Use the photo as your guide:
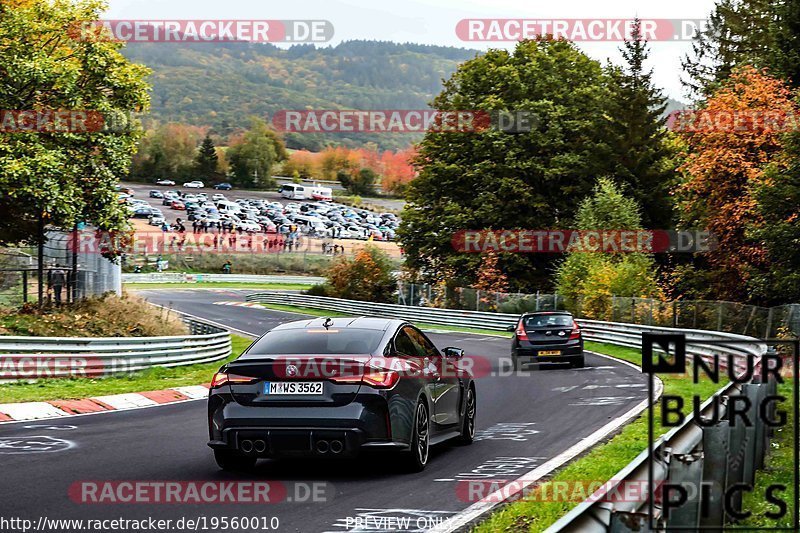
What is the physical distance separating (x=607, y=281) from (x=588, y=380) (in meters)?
21.6

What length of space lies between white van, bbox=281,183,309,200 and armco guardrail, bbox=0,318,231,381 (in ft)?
399

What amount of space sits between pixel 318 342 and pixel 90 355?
13171 mm

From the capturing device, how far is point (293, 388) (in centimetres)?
1010

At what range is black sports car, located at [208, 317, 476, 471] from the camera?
995 cm

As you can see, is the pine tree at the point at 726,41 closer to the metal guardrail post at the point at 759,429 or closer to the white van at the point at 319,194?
the metal guardrail post at the point at 759,429

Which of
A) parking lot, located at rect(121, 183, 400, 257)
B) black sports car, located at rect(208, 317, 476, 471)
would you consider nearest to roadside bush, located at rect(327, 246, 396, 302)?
parking lot, located at rect(121, 183, 400, 257)

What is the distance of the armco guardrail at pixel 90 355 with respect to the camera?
826 inches

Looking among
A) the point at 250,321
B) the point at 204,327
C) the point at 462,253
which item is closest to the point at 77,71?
the point at 204,327

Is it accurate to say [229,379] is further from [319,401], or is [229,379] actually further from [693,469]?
[693,469]

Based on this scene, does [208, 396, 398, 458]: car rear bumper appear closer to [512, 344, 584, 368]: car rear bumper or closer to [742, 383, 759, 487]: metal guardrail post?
[742, 383, 759, 487]: metal guardrail post

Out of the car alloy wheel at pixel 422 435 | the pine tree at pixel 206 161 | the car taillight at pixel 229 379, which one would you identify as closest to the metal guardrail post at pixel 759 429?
the car alloy wheel at pixel 422 435

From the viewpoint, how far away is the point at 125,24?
2908 cm

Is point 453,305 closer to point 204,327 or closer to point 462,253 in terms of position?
point 462,253

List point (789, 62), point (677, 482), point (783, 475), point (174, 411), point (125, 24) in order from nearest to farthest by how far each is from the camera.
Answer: point (677, 482), point (783, 475), point (174, 411), point (125, 24), point (789, 62)
